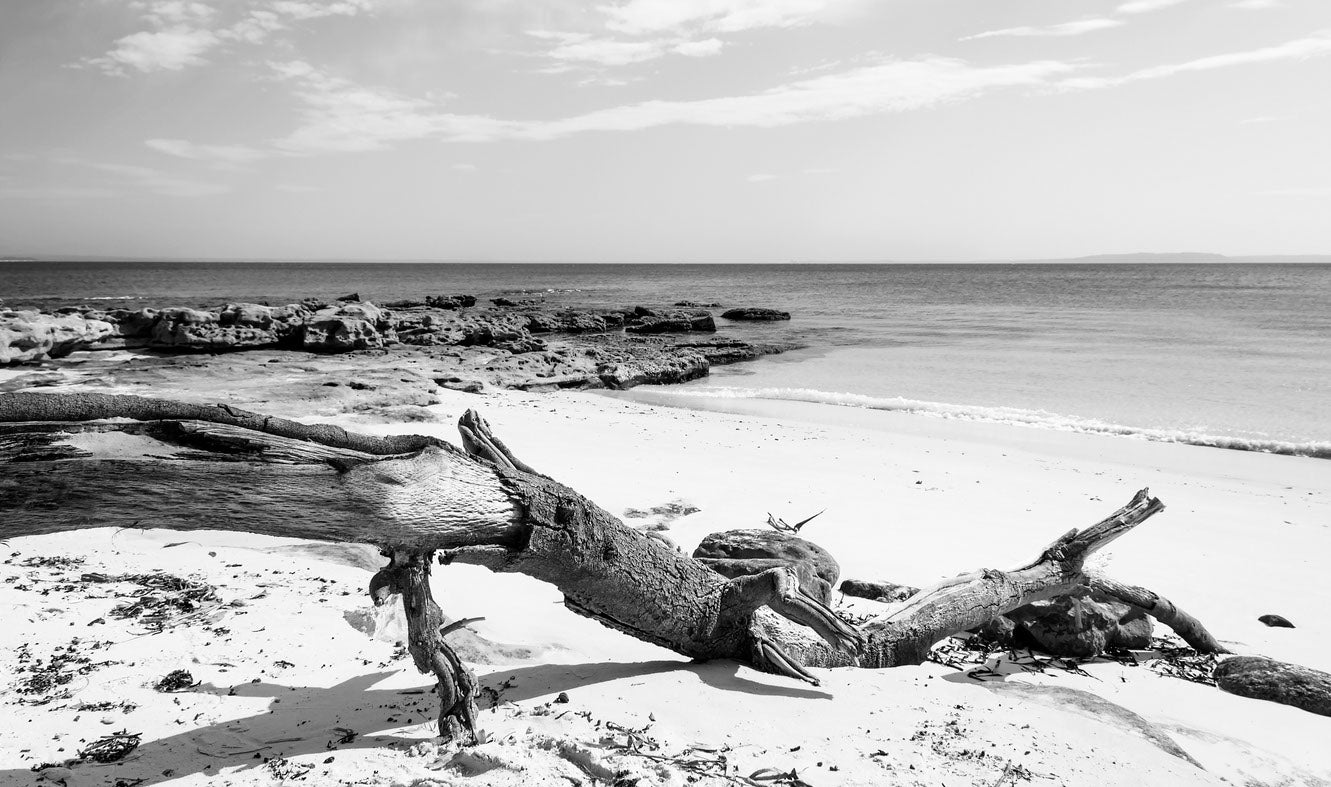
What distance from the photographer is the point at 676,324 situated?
3391cm

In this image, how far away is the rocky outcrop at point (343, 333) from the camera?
21828 mm

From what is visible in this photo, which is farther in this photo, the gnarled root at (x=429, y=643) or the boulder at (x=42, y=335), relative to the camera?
the boulder at (x=42, y=335)

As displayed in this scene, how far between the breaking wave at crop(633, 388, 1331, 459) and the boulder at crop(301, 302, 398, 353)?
9712mm

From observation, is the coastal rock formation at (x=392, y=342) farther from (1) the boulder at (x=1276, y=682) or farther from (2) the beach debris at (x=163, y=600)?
(1) the boulder at (x=1276, y=682)

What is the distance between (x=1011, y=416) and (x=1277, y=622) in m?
9.11

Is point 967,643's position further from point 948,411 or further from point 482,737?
point 948,411

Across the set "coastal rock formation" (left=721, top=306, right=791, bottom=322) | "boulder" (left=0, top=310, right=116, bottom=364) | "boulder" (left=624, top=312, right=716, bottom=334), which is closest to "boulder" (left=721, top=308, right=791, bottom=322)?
"coastal rock formation" (left=721, top=306, right=791, bottom=322)

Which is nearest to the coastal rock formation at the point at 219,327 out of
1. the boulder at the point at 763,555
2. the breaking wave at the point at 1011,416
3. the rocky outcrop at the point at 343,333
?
the rocky outcrop at the point at 343,333

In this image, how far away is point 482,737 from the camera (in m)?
3.24

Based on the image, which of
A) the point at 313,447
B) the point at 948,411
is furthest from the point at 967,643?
the point at 948,411

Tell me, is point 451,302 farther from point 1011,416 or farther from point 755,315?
point 1011,416

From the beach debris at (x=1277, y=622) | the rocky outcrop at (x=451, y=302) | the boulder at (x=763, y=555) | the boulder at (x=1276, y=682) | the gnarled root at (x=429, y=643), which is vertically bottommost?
the beach debris at (x=1277, y=622)

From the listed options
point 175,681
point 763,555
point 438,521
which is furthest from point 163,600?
point 763,555

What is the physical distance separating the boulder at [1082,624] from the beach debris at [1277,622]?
4.04 ft
